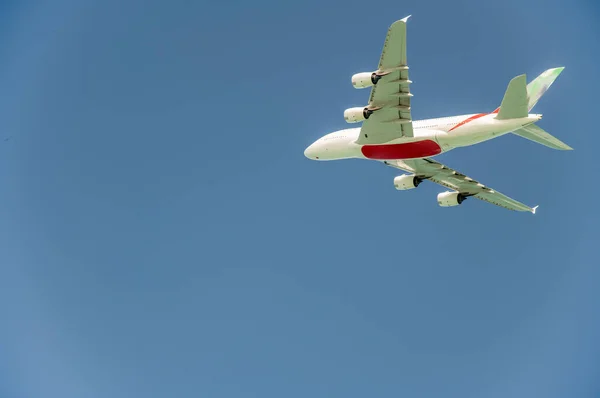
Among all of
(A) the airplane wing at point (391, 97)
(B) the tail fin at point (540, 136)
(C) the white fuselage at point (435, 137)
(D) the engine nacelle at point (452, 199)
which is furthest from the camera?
(D) the engine nacelle at point (452, 199)

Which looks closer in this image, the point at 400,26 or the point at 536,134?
the point at 400,26

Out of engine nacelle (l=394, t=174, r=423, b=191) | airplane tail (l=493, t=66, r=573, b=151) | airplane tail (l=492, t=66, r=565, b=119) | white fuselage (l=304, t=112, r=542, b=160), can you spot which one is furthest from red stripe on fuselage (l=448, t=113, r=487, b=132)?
engine nacelle (l=394, t=174, r=423, b=191)

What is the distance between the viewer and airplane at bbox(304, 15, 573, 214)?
44531mm

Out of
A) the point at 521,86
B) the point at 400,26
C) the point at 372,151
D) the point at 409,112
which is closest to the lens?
the point at 400,26

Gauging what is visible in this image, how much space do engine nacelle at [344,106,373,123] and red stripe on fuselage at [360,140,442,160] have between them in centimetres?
303

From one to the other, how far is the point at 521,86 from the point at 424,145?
7865mm

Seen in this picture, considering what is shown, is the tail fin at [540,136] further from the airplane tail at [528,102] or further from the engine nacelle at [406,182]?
the engine nacelle at [406,182]

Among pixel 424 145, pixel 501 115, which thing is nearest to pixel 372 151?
pixel 424 145

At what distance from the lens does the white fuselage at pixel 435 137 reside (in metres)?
46.9

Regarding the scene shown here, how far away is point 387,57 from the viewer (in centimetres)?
4347

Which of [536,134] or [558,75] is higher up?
[558,75]

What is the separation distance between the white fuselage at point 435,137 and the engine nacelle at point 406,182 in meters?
5.10

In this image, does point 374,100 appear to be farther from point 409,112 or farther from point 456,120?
point 456,120

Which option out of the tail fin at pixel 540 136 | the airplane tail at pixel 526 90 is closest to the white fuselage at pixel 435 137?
the airplane tail at pixel 526 90
